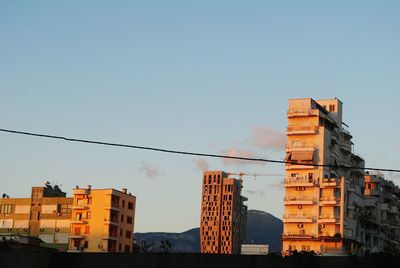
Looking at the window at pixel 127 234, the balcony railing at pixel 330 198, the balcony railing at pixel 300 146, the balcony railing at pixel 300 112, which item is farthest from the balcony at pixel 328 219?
the window at pixel 127 234

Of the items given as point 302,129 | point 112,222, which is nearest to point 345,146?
point 302,129

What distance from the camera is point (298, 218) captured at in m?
109

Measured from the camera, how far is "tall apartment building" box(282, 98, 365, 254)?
107688mm

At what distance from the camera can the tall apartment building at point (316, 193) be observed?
353ft

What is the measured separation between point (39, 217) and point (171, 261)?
9216 cm

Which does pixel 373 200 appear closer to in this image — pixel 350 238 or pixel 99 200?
pixel 350 238

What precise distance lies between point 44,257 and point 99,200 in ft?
270

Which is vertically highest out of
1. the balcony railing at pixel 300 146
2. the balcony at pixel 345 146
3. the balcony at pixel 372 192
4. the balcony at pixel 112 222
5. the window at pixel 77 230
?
the balcony at pixel 345 146

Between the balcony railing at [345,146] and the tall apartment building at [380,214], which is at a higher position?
the balcony railing at [345,146]

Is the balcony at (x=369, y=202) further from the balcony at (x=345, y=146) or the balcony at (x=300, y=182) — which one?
the balcony at (x=300, y=182)

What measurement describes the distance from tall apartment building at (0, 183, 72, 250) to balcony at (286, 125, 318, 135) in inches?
1678

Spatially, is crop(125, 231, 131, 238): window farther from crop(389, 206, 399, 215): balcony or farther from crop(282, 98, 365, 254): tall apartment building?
crop(389, 206, 399, 215): balcony

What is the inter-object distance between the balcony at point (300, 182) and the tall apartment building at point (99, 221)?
32.0 m

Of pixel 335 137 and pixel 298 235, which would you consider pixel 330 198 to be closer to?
pixel 298 235
